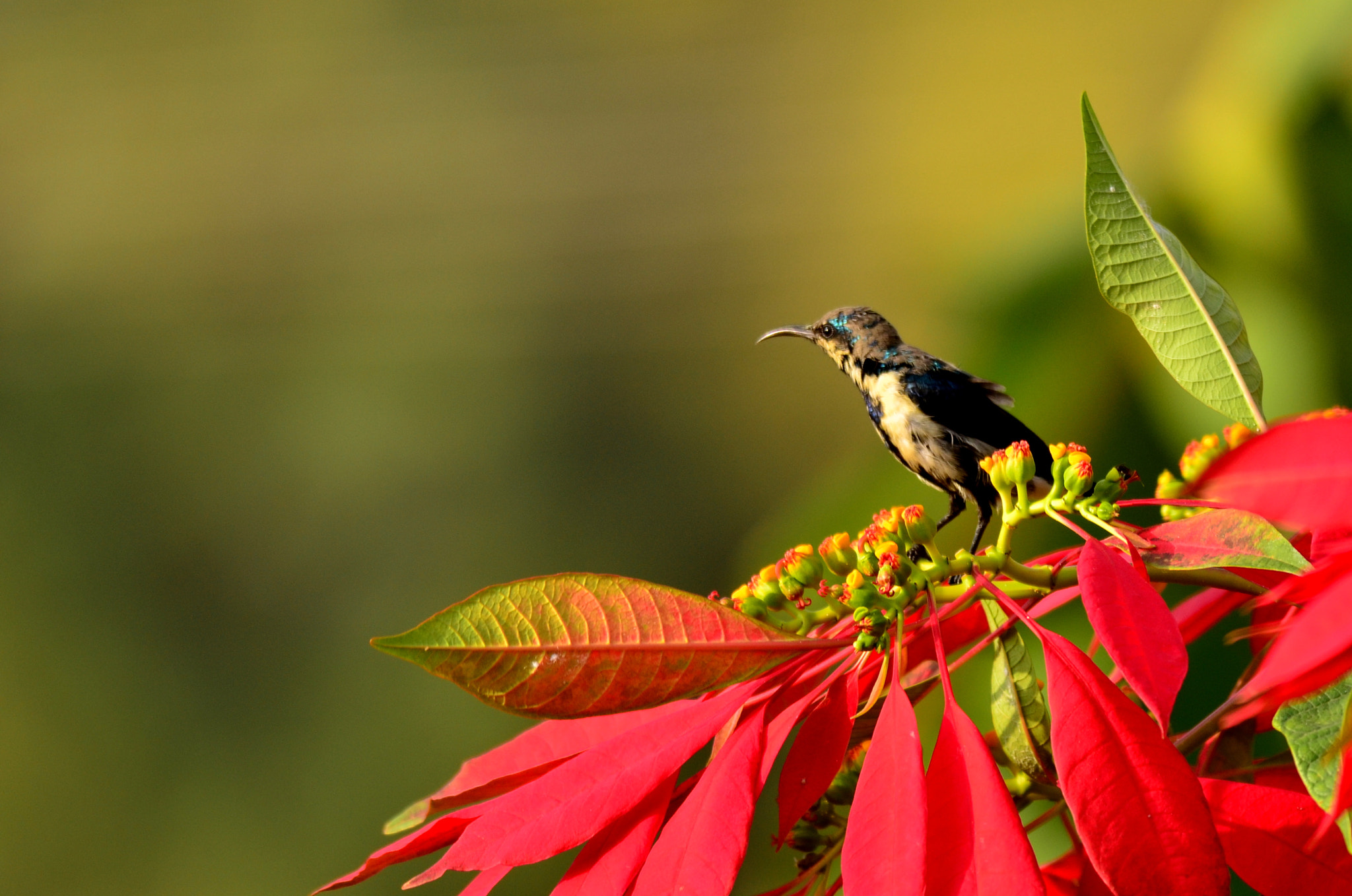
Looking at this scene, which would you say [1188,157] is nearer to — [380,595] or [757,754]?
[757,754]

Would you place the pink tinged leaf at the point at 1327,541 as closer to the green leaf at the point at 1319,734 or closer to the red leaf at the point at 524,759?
the green leaf at the point at 1319,734

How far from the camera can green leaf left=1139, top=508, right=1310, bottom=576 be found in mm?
218


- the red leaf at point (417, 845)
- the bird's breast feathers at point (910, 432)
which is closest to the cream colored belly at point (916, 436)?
the bird's breast feathers at point (910, 432)

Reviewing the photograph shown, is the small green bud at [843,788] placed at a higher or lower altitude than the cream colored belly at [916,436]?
lower

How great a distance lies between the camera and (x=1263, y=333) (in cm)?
81

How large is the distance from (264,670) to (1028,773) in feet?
5.30

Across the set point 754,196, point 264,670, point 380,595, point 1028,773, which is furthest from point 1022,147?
point 1028,773

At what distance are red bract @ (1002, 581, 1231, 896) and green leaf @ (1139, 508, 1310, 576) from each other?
0.13 feet

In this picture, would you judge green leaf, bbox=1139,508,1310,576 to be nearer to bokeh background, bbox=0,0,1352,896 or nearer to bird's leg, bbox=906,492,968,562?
bird's leg, bbox=906,492,968,562

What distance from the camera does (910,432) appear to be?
382 millimetres

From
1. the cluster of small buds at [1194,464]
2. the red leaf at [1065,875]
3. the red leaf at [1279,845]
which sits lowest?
the red leaf at [1065,875]

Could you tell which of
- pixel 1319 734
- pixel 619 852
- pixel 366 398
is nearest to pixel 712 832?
pixel 619 852

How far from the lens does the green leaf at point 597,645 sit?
251 millimetres

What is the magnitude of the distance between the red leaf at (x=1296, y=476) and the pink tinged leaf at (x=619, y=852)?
0.49 feet
